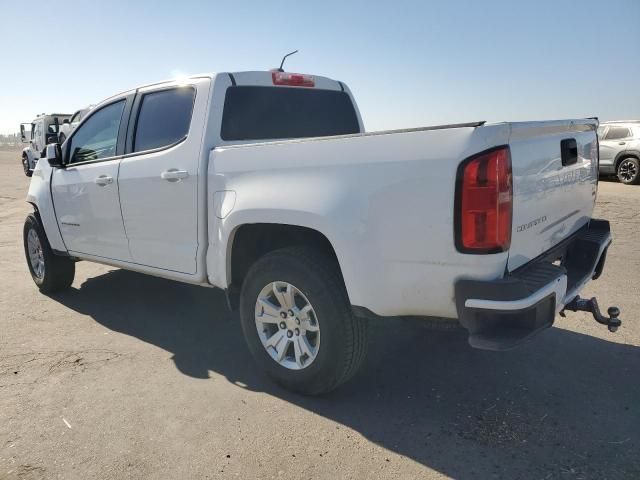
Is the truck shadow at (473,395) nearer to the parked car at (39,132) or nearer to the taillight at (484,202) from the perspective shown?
the taillight at (484,202)

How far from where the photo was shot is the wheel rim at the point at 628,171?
1356 centimetres

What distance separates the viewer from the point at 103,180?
4.18 m

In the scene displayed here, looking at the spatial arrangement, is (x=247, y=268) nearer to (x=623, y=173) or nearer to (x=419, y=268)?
(x=419, y=268)

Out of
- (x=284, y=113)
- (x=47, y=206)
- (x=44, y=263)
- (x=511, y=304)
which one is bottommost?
(x=44, y=263)

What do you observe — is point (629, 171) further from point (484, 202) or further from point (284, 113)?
point (484, 202)

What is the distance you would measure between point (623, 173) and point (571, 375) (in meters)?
12.7

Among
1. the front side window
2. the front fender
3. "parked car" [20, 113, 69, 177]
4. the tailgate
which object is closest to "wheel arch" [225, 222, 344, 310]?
the tailgate

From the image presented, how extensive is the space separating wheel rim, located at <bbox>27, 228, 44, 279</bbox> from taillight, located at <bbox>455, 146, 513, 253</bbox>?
462 cm

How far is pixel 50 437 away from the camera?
2.76m

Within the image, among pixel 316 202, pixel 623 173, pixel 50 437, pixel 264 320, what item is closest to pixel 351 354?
pixel 264 320

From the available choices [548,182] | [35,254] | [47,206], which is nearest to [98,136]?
[47,206]

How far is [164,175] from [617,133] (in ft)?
45.9

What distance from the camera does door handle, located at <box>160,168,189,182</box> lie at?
11.3 feet

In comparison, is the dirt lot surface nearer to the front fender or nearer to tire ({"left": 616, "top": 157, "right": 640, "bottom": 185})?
the front fender
